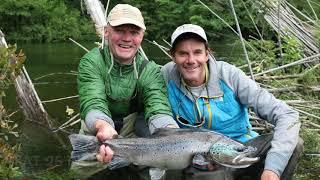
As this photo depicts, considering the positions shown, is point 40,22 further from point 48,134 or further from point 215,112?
point 215,112

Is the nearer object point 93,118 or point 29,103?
point 93,118

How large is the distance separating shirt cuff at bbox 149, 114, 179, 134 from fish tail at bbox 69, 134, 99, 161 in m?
0.47

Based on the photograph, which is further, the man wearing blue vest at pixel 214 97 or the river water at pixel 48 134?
the river water at pixel 48 134

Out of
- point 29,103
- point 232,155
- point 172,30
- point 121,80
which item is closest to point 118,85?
point 121,80

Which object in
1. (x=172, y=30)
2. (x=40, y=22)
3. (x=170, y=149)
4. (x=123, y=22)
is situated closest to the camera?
(x=170, y=149)

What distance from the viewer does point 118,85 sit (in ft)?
13.9

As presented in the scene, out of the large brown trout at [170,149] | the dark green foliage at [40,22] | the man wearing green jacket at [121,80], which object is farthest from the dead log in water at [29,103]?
the dark green foliage at [40,22]

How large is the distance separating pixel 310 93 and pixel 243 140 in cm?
235

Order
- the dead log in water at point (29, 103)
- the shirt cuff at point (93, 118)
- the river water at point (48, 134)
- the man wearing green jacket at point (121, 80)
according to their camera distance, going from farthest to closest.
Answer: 1. the dead log in water at point (29, 103)
2. the river water at point (48, 134)
3. the man wearing green jacket at point (121, 80)
4. the shirt cuff at point (93, 118)

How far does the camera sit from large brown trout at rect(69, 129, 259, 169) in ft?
11.6

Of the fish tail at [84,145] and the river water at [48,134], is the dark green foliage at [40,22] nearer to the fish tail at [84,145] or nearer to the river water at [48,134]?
the river water at [48,134]

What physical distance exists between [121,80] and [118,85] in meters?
0.05

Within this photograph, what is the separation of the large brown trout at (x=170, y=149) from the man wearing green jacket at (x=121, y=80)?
213 mm

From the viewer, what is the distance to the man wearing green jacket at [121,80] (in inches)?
157
